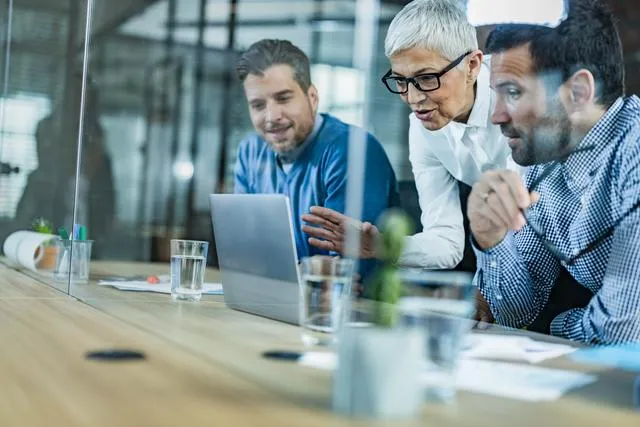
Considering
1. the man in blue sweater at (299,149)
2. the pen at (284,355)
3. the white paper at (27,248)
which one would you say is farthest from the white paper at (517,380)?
the white paper at (27,248)

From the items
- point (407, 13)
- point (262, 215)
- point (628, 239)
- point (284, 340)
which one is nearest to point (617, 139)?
point (628, 239)

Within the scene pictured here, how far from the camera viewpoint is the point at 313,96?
2.32 metres

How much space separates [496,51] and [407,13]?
0.28 metres

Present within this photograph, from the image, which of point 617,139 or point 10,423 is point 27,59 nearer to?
point 617,139

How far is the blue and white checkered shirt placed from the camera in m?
2.16

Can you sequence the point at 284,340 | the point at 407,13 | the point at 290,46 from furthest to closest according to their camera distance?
the point at 290,46 → the point at 407,13 → the point at 284,340

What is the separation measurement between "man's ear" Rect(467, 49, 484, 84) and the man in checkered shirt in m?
0.06

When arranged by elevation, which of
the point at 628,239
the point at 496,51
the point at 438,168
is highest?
the point at 496,51

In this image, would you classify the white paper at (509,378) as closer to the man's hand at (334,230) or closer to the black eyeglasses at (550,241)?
the man's hand at (334,230)

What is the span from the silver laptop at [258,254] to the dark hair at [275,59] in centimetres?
48

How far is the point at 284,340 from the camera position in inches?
62.2

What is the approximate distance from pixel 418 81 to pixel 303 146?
0.37 meters

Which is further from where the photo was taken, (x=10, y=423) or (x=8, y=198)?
(x=8, y=198)

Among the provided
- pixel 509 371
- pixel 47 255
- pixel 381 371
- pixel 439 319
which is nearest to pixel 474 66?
pixel 509 371
